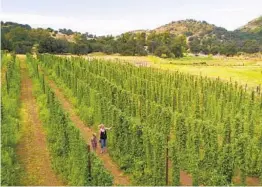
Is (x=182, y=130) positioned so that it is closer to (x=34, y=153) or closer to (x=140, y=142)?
(x=140, y=142)

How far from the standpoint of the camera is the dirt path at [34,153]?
1558 cm

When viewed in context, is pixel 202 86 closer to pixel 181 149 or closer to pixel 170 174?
pixel 181 149

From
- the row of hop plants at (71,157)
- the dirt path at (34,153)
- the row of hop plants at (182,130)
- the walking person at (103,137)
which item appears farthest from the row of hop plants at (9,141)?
the row of hop plants at (182,130)

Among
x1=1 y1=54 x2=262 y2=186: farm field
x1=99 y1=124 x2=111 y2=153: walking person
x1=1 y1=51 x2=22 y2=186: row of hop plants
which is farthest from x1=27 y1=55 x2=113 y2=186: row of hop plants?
x1=1 y1=51 x2=22 y2=186: row of hop plants

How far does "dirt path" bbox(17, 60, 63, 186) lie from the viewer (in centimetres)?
1558

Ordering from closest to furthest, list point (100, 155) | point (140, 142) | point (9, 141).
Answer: point (140, 142), point (100, 155), point (9, 141)

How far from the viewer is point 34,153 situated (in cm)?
1848

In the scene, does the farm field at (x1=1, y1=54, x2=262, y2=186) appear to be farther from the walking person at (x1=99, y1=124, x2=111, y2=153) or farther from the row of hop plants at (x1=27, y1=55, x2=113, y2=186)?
the walking person at (x1=99, y1=124, x2=111, y2=153)

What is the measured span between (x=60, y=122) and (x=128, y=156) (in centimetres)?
371

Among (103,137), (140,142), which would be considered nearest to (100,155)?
(103,137)

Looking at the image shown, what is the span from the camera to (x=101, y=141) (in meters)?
18.2

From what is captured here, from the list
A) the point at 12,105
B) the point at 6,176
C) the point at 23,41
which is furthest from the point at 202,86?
the point at 23,41

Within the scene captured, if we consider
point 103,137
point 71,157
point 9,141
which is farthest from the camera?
point 9,141

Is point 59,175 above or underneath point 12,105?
underneath
